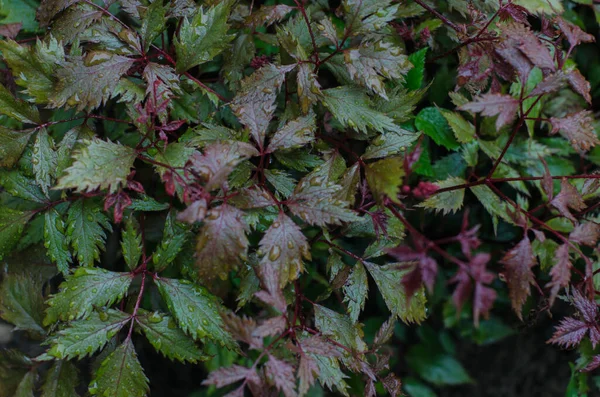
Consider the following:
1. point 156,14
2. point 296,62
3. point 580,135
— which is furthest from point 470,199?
point 156,14

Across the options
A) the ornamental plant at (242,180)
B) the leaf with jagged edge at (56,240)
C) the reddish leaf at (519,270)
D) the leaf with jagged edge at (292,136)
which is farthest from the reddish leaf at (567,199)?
the leaf with jagged edge at (56,240)

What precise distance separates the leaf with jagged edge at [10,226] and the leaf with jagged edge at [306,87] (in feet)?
2.09

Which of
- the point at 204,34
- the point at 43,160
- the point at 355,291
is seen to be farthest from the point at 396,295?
the point at 43,160

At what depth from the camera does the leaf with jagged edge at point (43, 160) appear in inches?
38.4

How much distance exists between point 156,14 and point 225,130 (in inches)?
10.7

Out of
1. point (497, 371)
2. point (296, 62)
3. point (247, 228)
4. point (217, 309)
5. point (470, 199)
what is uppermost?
point (296, 62)

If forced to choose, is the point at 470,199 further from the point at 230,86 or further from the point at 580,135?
the point at 230,86

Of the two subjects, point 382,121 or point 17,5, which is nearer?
point 382,121

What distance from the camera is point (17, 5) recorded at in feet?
4.13

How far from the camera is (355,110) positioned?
1006 millimetres

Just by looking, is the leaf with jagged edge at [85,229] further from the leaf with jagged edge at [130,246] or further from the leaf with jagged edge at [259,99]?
the leaf with jagged edge at [259,99]

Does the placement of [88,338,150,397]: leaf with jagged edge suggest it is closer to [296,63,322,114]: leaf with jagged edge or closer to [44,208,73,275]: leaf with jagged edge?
[44,208,73,275]: leaf with jagged edge

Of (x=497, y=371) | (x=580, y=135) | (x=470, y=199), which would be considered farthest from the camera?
(x=497, y=371)

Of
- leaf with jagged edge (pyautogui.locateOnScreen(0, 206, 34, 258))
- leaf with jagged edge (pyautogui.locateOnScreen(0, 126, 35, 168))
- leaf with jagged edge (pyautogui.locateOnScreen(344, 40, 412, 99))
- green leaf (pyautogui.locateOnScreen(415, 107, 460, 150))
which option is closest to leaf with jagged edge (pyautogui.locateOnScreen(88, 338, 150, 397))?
leaf with jagged edge (pyautogui.locateOnScreen(0, 206, 34, 258))
